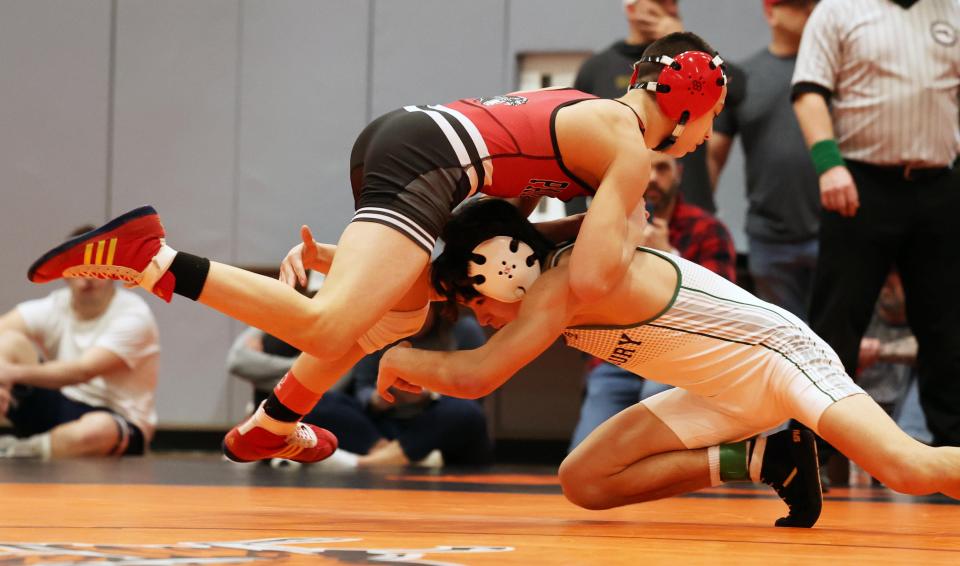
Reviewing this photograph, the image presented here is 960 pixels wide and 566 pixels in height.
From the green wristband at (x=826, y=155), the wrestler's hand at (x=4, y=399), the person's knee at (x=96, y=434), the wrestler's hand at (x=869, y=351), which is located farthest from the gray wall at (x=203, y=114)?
the green wristband at (x=826, y=155)

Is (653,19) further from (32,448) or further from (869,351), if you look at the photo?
(32,448)

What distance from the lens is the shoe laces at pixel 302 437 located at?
3174 mm

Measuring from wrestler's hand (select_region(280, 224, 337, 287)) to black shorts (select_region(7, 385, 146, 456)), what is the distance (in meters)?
3.21

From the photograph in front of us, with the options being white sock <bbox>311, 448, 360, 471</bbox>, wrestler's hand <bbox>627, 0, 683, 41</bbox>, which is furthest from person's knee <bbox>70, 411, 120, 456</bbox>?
wrestler's hand <bbox>627, 0, 683, 41</bbox>

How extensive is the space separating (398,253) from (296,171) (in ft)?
16.8

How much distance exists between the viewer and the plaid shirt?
5074 millimetres

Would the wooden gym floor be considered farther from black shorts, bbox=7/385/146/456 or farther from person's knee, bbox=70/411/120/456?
black shorts, bbox=7/385/146/456

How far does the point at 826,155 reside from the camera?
415cm

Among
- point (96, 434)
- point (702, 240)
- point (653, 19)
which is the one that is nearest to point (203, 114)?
point (96, 434)

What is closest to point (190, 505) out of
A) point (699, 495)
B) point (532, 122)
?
point (532, 122)

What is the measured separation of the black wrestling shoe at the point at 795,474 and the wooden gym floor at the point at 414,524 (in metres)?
0.06

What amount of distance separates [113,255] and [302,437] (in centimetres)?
89

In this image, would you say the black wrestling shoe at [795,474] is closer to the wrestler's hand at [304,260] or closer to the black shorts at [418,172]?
the black shorts at [418,172]

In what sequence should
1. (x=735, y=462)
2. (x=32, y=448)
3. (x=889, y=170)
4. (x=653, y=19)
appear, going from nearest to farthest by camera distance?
(x=735, y=462) → (x=889, y=170) → (x=653, y=19) → (x=32, y=448)
